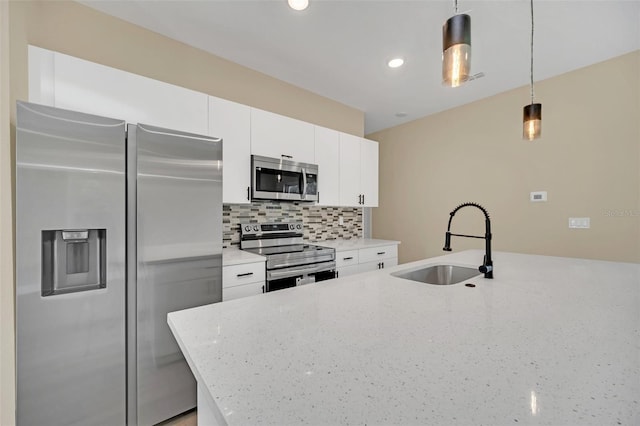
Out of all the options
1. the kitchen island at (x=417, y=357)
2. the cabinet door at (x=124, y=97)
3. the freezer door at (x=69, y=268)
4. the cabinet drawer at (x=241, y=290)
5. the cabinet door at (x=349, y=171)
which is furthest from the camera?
the cabinet door at (x=349, y=171)

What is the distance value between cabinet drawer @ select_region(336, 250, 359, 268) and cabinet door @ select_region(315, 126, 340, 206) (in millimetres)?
631

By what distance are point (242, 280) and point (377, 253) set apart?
1703 mm

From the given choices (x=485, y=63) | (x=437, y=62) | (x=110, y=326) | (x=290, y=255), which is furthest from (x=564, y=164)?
(x=110, y=326)

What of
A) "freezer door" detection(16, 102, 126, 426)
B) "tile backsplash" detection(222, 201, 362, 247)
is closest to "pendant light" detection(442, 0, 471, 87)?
"freezer door" detection(16, 102, 126, 426)

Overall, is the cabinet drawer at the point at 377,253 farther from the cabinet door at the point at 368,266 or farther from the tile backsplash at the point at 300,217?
the tile backsplash at the point at 300,217

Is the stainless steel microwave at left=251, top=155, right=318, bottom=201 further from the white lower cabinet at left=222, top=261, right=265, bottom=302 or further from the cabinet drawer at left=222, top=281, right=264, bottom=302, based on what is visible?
the cabinet drawer at left=222, top=281, right=264, bottom=302

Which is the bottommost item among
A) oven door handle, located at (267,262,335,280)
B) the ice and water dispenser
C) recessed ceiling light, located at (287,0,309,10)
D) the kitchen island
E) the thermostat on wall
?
oven door handle, located at (267,262,335,280)

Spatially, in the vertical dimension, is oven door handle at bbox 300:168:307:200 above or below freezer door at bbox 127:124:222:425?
above

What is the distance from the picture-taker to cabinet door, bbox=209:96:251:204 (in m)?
2.22

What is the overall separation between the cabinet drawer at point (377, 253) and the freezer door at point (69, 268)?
Result: 220 cm

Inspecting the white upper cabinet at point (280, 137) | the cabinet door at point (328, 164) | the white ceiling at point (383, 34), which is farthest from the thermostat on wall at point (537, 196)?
the white upper cabinet at point (280, 137)

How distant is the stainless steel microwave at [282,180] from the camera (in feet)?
8.05

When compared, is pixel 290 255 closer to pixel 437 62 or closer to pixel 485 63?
pixel 437 62

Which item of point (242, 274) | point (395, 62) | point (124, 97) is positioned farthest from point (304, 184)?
point (124, 97)
